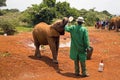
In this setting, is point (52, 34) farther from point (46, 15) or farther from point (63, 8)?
point (63, 8)

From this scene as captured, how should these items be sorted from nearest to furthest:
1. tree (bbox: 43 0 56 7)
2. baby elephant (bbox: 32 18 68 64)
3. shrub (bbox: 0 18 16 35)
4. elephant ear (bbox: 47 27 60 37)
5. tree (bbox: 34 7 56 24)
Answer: baby elephant (bbox: 32 18 68 64) < elephant ear (bbox: 47 27 60 37) < shrub (bbox: 0 18 16 35) < tree (bbox: 34 7 56 24) < tree (bbox: 43 0 56 7)

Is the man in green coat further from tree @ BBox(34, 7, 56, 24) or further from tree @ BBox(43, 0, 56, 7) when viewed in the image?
tree @ BBox(43, 0, 56, 7)

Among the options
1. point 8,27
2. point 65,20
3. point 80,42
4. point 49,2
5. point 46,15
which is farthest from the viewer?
point 49,2

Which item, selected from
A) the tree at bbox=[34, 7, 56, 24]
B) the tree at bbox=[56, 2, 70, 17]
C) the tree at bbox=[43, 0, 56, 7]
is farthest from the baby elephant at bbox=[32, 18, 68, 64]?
the tree at bbox=[56, 2, 70, 17]

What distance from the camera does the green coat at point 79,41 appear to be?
10570 millimetres

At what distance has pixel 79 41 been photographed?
35.0 feet

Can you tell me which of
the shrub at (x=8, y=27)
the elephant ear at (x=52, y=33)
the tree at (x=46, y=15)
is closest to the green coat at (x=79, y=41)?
the elephant ear at (x=52, y=33)

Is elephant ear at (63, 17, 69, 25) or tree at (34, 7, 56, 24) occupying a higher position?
elephant ear at (63, 17, 69, 25)

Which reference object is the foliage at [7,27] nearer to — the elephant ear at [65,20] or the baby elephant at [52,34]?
the baby elephant at [52,34]

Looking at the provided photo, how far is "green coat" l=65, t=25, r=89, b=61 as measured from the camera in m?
10.6

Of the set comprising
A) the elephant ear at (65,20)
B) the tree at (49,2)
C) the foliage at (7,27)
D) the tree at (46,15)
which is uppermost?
the tree at (49,2)

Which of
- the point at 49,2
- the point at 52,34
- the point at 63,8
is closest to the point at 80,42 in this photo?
the point at 52,34

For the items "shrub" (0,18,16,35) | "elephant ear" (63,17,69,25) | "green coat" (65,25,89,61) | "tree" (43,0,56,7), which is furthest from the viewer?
"tree" (43,0,56,7)

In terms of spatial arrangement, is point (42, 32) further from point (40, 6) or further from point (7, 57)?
point (40, 6)
